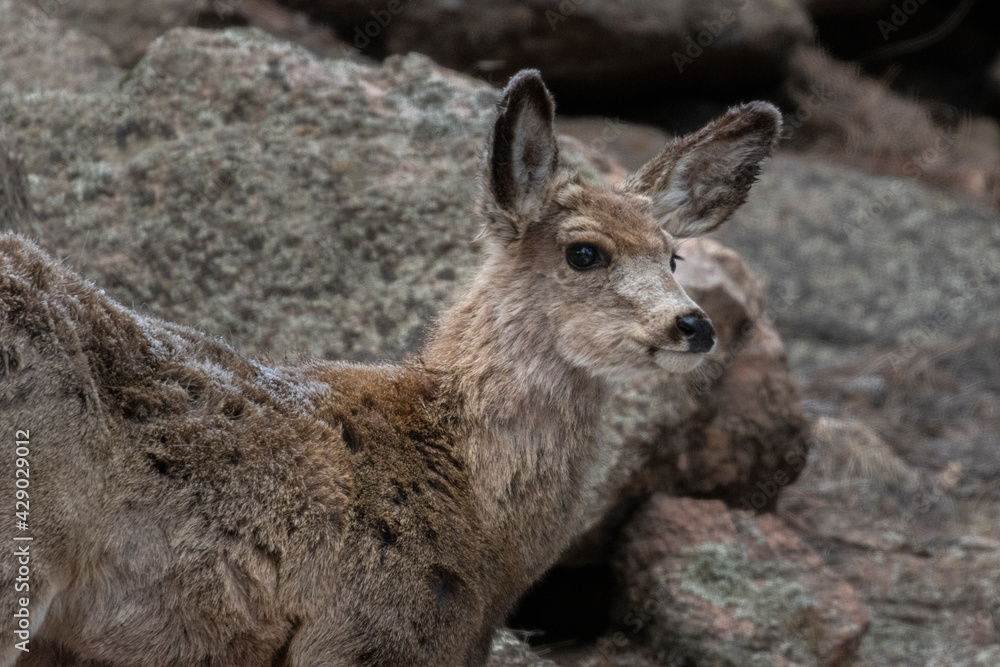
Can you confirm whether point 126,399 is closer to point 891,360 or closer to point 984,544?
point 984,544

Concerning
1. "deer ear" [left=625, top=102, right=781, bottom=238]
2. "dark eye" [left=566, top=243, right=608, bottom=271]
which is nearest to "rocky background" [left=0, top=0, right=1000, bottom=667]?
"deer ear" [left=625, top=102, right=781, bottom=238]

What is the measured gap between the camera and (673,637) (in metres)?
6.44

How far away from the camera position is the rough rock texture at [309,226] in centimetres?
691

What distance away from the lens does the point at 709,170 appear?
5.70 meters

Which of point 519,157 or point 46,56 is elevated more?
point 519,157

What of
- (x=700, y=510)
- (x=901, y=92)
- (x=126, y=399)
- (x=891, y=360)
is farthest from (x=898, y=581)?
(x=901, y=92)

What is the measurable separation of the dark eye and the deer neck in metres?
0.28

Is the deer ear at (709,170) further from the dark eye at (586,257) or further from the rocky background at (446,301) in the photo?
the rocky background at (446,301)

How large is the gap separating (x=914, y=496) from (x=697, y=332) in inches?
197

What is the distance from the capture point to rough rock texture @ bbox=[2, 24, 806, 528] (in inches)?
272

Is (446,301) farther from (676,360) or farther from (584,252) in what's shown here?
(676,360)

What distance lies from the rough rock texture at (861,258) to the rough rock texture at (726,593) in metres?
4.51

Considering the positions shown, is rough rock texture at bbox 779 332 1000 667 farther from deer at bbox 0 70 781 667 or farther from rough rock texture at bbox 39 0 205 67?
rough rock texture at bbox 39 0 205 67

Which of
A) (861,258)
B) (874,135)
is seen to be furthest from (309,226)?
(874,135)
